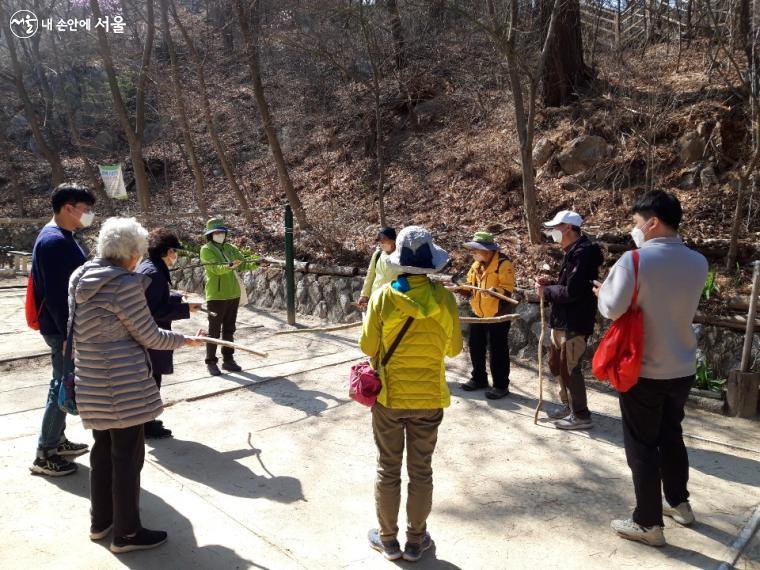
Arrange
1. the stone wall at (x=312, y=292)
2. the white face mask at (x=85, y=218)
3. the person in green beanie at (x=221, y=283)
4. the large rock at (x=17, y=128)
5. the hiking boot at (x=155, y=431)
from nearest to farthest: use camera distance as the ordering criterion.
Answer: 1. the white face mask at (x=85, y=218)
2. the hiking boot at (x=155, y=431)
3. the person in green beanie at (x=221, y=283)
4. the stone wall at (x=312, y=292)
5. the large rock at (x=17, y=128)

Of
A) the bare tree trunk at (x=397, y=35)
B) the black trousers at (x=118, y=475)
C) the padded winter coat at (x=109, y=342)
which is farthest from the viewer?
the bare tree trunk at (x=397, y=35)

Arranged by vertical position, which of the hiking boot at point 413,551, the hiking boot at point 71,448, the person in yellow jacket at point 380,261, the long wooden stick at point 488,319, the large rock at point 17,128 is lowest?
the hiking boot at point 413,551

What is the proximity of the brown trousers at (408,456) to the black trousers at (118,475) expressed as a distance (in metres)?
1.27

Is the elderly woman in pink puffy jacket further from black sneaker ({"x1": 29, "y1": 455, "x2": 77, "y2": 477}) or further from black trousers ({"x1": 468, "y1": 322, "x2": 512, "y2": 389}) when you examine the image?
black trousers ({"x1": 468, "y1": 322, "x2": 512, "y2": 389})

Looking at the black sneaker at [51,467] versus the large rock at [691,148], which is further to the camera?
the large rock at [691,148]

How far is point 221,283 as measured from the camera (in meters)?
6.57

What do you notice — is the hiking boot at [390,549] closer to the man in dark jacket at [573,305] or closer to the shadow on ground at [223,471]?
the shadow on ground at [223,471]

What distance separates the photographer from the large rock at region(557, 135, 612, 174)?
399 inches

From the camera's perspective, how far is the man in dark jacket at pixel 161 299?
4285 millimetres

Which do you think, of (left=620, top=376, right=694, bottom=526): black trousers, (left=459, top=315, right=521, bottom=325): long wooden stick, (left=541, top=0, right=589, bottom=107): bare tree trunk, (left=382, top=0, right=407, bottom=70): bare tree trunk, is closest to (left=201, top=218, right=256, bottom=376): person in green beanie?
(left=459, top=315, right=521, bottom=325): long wooden stick

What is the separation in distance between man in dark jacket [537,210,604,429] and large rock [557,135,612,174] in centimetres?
571

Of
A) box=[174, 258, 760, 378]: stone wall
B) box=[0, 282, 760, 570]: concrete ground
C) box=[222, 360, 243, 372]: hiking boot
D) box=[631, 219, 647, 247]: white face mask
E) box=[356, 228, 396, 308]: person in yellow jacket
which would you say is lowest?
box=[0, 282, 760, 570]: concrete ground

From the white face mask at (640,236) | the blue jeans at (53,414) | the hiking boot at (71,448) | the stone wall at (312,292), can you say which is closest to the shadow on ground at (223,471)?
A: the hiking boot at (71,448)

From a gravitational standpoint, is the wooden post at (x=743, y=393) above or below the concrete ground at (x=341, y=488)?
above
